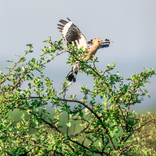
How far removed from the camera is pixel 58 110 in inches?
129

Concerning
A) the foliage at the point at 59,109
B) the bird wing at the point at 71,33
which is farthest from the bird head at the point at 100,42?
the foliage at the point at 59,109

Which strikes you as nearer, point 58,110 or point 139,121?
point 58,110

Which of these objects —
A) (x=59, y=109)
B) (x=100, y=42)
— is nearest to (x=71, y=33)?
(x=100, y=42)

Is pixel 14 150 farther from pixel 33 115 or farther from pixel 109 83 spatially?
pixel 109 83

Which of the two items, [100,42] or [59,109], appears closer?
[59,109]

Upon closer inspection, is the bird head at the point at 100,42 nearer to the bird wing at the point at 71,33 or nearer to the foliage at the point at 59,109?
the bird wing at the point at 71,33

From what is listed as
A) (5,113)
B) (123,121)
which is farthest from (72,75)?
(5,113)

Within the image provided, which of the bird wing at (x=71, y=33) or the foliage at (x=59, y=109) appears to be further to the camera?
the bird wing at (x=71, y=33)

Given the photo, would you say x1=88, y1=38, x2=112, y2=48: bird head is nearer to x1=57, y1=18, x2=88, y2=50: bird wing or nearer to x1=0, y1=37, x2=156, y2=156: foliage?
x1=57, y1=18, x2=88, y2=50: bird wing

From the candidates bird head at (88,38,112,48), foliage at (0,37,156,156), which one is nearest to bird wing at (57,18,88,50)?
bird head at (88,38,112,48)

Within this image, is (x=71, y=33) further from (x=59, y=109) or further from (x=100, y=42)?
(x=59, y=109)

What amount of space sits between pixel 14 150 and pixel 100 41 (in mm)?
3448

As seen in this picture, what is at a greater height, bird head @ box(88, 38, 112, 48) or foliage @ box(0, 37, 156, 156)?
bird head @ box(88, 38, 112, 48)

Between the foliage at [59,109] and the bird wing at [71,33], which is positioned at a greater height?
the bird wing at [71,33]
